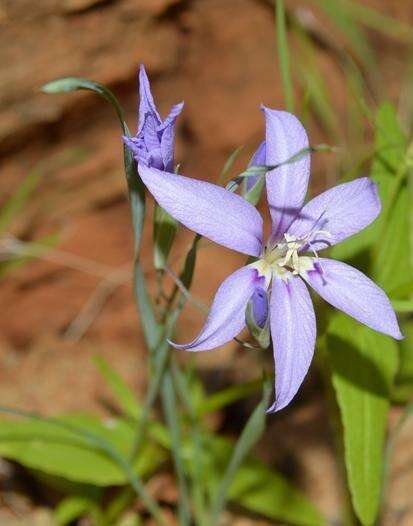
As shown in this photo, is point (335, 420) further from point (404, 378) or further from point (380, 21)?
point (380, 21)

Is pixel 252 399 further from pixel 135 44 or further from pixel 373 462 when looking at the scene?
pixel 135 44

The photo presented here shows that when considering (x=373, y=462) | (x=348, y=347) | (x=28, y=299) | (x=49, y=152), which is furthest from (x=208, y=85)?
(x=373, y=462)

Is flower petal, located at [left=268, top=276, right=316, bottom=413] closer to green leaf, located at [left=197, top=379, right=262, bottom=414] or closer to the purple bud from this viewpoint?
the purple bud

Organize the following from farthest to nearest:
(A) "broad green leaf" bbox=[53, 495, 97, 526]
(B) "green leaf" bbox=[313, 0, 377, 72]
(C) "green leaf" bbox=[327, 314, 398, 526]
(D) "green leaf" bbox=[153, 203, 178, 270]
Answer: (B) "green leaf" bbox=[313, 0, 377, 72], (A) "broad green leaf" bbox=[53, 495, 97, 526], (C) "green leaf" bbox=[327, 314, 398, 526], (D) "green leaf" bbox=[153, 203, 178, 270]

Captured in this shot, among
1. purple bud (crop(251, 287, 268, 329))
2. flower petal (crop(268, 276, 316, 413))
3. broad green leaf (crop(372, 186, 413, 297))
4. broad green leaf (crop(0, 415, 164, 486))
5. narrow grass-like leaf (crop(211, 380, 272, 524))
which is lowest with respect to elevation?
broad green leaf (crop(0, 415, 164, 486))

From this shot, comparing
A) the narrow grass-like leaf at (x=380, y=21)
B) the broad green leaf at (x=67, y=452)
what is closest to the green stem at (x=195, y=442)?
the broad green leaf at (x=67, y=452)

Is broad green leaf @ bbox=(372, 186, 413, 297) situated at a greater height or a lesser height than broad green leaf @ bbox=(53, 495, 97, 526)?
greater

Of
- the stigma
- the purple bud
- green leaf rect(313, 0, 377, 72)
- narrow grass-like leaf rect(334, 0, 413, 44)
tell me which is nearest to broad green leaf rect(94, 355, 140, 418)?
the stigma
